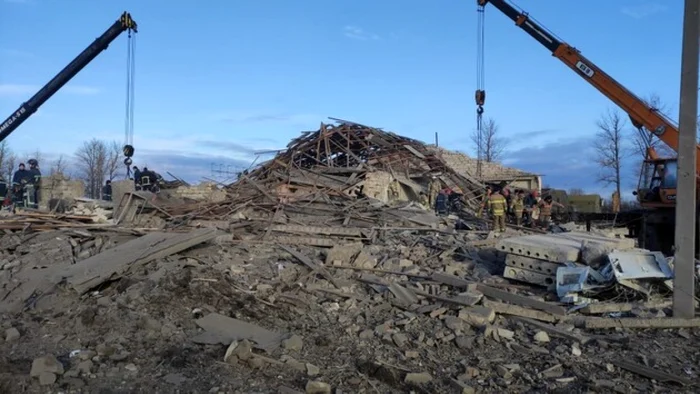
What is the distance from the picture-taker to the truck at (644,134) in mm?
13156

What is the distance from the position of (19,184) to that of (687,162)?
1683 centimetres

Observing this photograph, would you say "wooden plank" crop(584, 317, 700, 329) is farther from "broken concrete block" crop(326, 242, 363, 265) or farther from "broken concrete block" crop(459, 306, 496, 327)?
"broken concrete block" crop(326, 242, 363, 265)

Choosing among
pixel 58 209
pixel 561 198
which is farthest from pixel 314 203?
pixel 561 198

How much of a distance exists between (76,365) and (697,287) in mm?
7912

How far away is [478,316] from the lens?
20.7ft

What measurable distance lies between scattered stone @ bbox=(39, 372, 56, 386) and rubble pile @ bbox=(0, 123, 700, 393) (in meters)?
0.01

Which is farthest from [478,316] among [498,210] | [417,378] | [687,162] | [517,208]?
[517,208]

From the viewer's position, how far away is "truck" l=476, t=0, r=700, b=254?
1316 centimetres

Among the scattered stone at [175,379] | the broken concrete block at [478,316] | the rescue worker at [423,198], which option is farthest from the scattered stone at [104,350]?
the rescue worker at [423,198]

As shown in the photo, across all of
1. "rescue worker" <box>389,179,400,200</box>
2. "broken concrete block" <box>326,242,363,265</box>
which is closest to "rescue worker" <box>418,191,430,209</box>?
"rescue worker" <box>389,179,400,200</box>

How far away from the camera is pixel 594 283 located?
758 centimetres

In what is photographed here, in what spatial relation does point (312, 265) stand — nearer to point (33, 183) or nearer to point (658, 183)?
point (658, 183)

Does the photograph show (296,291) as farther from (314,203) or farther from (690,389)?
(314,203)

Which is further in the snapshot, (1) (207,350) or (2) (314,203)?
(2) (314,203)
